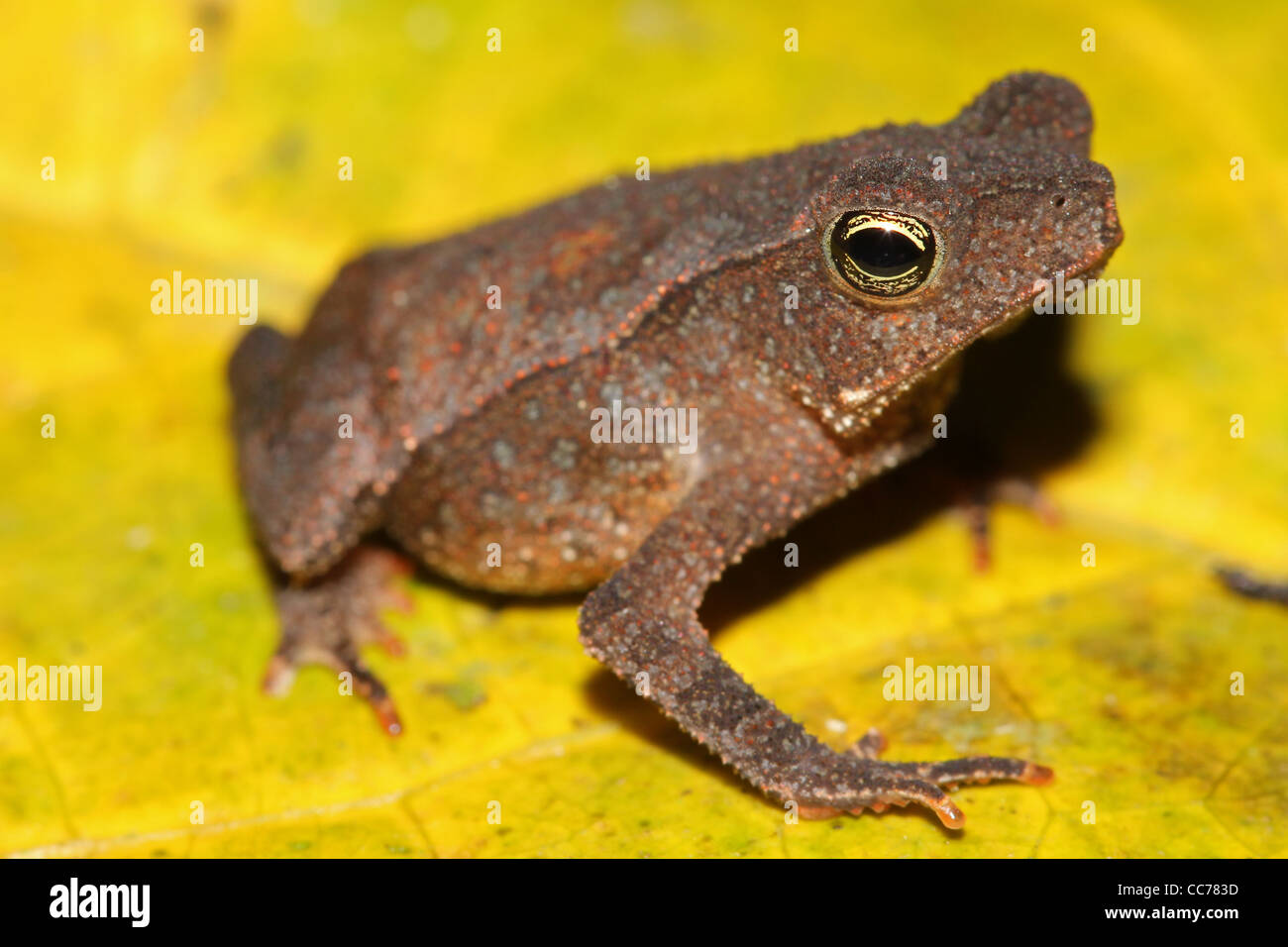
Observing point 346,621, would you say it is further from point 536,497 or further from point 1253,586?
point 1253,586

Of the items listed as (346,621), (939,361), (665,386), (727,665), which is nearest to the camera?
(939,361)

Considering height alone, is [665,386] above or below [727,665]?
above

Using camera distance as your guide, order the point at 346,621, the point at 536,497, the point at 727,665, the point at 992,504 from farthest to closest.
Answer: the point at 992,504 < the point at 346,621 < the point at 536,497 < the point at 727,665

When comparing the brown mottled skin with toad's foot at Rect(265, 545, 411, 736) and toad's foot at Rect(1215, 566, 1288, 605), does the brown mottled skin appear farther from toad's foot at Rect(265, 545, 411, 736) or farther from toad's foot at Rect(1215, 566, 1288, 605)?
toad's foot at Rect(1215, 566, 1288, 605)

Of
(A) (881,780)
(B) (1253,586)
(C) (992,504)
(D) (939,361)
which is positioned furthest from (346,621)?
(B) (1253,586)

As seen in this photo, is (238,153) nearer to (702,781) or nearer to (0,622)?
(0,622)

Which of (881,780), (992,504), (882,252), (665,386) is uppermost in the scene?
(882,252)

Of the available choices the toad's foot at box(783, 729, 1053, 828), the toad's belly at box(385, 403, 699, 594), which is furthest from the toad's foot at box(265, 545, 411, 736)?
the toad's foot at box(783, 729, 1053, 828)

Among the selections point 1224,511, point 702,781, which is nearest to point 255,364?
point 702,781
